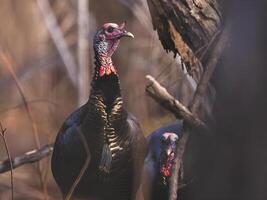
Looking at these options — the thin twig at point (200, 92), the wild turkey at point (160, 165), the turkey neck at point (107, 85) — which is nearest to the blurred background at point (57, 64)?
the wild turkey at point (160, 165)

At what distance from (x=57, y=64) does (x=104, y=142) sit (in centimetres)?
340

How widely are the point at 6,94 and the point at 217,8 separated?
484cm

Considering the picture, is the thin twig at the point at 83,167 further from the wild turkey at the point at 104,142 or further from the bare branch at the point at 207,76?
the bare branch at the point at 207,76

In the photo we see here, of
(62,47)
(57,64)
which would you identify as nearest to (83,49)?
(62,47)

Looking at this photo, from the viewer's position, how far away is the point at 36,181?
17.3 ft

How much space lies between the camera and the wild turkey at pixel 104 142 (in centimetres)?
332

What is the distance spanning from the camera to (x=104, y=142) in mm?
3316

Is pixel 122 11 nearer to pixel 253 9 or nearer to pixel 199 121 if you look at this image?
pixel 199 121

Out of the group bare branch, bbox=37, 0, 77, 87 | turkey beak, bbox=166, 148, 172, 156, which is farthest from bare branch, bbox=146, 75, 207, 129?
bare branch, bbox=37, 0, 77, 87

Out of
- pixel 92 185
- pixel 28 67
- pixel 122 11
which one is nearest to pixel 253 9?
pixel 92 185

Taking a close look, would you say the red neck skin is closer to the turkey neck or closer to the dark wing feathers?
→ the turkey neck

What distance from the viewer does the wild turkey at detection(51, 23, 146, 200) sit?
3.32 metres

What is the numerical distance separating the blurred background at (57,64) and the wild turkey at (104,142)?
0.92 meters

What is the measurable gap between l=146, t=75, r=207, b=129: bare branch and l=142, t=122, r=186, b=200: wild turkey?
3.30 feet
